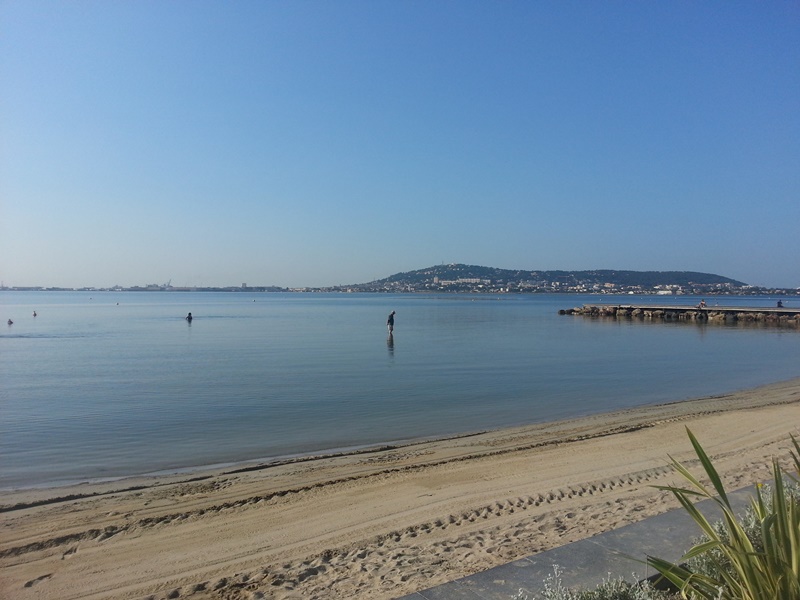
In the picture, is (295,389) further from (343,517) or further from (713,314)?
(713,314)

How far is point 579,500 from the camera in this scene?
786 cm

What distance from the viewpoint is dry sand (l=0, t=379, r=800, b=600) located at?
18.8ft

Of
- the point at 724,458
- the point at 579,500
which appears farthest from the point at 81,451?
the point at 724,458

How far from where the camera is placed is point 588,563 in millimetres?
4277

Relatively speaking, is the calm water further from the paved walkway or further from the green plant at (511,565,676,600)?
the green plant at (511,565,676,600)

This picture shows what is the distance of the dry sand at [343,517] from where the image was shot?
5.74 metres

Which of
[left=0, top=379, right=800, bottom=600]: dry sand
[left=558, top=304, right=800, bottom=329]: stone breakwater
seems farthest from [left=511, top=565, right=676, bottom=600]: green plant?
[left=558, top=304, right=800, bottom=329]: stone breakwater

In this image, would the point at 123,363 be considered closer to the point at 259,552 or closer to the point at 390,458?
the point at 390,458

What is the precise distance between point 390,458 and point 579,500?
396cm

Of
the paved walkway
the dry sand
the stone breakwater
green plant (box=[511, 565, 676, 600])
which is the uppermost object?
green plant (box=[511, 565, 676, 600])

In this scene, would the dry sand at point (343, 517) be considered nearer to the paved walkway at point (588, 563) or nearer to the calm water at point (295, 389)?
the paved walkway at point (588, 563)

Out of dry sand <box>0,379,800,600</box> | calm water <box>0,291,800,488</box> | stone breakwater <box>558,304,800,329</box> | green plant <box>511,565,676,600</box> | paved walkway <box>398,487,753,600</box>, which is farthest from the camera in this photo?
stone breakwater <box>558,304,800,329</box>

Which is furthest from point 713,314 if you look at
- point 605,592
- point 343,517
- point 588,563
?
point 605,592

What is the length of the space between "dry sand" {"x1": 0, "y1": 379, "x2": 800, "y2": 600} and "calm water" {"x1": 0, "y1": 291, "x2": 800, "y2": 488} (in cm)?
203
